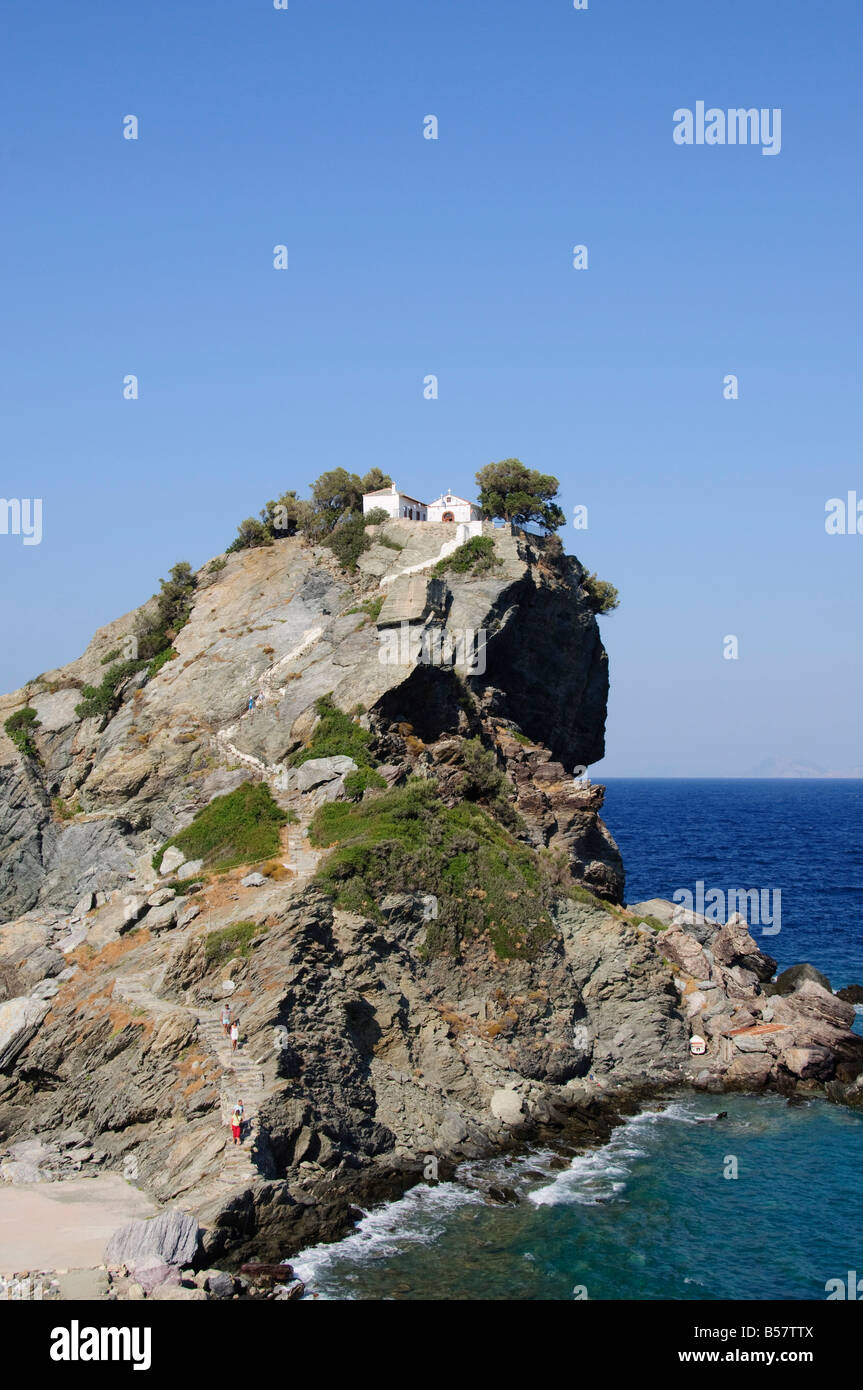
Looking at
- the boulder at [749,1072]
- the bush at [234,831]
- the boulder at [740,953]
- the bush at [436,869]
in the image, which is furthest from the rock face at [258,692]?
the boulder at [749,1072]

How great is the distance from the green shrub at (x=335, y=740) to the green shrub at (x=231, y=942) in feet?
40.0

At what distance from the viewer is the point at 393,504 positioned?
69.1m

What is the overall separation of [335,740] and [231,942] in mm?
14183

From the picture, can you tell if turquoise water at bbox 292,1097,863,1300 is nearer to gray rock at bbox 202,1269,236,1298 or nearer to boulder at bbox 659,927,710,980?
gray rock at bbox 202,1269,236,1298

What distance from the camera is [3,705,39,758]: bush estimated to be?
2386 inches

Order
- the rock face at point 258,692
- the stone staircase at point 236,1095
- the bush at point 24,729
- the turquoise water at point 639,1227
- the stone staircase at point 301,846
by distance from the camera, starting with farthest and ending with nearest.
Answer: the bush at point 24,729 < the rock face at point 258,692 < the stone staircase at point 301,846 < the stone staircase at point 236,1095 < the turquoise water at point 639,1227

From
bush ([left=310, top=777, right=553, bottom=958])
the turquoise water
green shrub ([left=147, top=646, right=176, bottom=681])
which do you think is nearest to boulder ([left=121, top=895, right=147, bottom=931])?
bush ([left=310, top=777, right=553, bottom=958])

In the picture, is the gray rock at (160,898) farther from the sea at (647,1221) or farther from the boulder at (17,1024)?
the sea at (647,1221)

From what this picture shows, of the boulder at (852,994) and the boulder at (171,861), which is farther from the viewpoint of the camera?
the boulder at (852,994)

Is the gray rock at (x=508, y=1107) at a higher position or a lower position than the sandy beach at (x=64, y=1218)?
lower

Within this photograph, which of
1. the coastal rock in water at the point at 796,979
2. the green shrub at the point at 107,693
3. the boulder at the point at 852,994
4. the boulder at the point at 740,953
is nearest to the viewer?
the boulder at the point at 852,994

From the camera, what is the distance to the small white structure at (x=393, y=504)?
6900 centimetres

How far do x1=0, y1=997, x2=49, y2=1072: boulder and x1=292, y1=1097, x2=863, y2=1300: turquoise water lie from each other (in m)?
14.8

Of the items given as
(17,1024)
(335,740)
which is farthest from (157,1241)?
(335,740)
